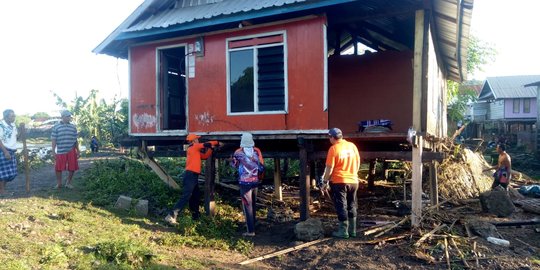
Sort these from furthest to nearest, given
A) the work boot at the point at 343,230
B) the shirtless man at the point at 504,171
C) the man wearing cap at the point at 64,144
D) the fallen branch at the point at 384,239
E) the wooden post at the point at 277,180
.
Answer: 1. the shirtless man at the point at 504,171
2. the wooden post at the point at 277,180
3. the man wearing cap at the point at 64,144
4. the work boot at the point at 343,230
5. the fallen branch at the point at 384,239

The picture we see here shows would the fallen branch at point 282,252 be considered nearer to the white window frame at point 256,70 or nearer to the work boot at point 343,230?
the work boot at point 343,230

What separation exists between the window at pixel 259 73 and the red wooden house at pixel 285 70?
0.02 m

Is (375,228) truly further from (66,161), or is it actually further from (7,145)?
(7,145)

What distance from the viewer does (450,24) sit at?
8430 mm

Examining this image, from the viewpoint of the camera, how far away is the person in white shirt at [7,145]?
330 inches

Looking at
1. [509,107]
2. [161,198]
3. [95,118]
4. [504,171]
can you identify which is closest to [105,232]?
[161,198]

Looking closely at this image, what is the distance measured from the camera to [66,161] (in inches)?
369

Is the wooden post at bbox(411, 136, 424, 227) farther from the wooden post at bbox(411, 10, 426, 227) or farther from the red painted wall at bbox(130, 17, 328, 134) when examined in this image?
the red painted wall at bbox(130, 17, 328, 134)

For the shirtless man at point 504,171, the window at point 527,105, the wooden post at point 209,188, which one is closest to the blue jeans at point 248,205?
the wooden post at point 209,188

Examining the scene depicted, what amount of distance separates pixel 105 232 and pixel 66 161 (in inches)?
120

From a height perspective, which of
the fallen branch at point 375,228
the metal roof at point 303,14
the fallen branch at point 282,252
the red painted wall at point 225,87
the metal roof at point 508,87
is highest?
the metal roof at point 508,87

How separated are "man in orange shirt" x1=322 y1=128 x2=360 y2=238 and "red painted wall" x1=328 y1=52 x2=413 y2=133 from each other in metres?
3.39

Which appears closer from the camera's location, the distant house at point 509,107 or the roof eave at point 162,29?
the roof eave at point 162,29

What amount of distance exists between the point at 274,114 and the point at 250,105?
0.64 meters
